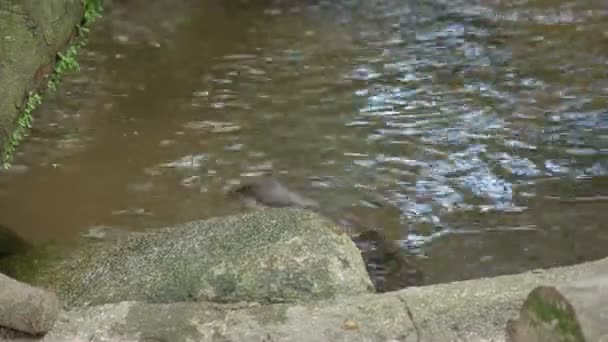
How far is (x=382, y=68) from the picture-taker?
6.30 m

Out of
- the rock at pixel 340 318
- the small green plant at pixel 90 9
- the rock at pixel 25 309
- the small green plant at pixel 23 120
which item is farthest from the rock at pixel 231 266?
the small green plant at pixel 90 9

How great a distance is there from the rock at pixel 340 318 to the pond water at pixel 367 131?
1.20 metres

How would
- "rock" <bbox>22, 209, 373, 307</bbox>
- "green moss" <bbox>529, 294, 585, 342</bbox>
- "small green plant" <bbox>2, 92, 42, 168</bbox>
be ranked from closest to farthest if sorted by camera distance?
"green moss" <bbox>529, 294, 585, 342</bbox> < "rock" <bbox>22, 209, 373, 307</bbox> < "small green plant" <bbox>2, 92, 42, 168</bbox>

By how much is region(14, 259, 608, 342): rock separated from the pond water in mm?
1200

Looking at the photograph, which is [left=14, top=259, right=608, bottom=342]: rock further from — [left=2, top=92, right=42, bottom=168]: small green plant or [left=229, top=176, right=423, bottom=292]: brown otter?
[left=229, top=176, right=423, bottom=292]: brown otter

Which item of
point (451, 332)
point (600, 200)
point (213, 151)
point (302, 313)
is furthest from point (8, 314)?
point (600, 200)

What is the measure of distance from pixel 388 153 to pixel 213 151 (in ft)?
3.17

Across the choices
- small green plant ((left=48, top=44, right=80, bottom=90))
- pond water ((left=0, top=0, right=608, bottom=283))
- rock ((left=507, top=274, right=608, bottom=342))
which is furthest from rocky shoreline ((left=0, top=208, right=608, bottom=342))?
pond water ((left=0, top=0, right=608, bottom=283))

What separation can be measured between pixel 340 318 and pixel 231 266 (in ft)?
1.62

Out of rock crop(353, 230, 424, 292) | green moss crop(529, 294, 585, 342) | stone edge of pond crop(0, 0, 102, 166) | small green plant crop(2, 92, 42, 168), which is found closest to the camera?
green moss crop(529, 294, 585, 342)

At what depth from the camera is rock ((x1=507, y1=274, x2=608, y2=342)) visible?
189 centimetres

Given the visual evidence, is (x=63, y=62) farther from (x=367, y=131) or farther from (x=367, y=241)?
(x=367, y=131)

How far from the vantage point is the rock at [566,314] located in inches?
74.5

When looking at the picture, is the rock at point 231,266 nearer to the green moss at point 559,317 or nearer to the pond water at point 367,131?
the pond water at point 367,131
